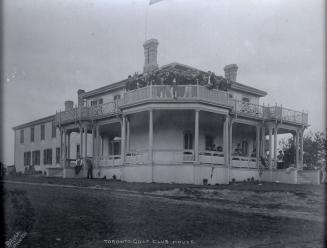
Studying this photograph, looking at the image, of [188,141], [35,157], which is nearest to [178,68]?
[188,141]

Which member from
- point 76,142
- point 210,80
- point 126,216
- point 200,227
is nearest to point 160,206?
point 126,216

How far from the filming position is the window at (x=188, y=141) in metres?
25.8

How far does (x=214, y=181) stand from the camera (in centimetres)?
2300

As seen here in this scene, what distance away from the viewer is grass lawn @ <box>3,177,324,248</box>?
8.93m

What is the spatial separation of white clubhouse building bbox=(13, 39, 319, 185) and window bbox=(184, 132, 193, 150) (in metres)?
0.06

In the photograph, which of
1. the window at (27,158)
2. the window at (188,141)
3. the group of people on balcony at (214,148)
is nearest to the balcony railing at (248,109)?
the group of people on balcony at (214,148)

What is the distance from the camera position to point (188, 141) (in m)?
25.8

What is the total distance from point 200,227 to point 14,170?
114ft

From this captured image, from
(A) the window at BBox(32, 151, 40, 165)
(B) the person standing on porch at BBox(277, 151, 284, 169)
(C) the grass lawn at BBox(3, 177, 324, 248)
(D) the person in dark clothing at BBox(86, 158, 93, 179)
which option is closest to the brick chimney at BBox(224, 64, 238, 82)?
(B) the person standing on porch at BBox(277, 151, 284, 169)

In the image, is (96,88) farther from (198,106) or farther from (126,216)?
(126,216)

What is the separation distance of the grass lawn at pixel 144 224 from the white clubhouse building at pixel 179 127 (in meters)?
8.64

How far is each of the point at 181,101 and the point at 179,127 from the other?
3.56 metres

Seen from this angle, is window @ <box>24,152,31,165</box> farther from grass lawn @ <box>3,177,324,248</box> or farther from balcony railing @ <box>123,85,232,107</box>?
grass lawn @ <box>3,177,324,248</box>

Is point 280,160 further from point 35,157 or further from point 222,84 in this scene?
point 35,157
